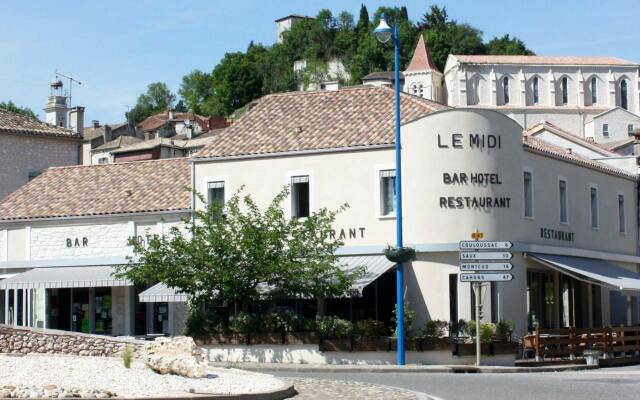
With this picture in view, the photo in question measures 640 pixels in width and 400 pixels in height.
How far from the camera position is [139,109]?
640 feet

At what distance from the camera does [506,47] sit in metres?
186

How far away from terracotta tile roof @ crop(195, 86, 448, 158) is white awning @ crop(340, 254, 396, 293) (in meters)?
3.81

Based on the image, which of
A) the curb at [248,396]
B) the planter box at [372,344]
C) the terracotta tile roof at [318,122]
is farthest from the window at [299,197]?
the curb at [248,396]

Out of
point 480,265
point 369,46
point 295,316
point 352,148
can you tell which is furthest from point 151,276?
point 369,46

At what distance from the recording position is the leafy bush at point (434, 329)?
113ft

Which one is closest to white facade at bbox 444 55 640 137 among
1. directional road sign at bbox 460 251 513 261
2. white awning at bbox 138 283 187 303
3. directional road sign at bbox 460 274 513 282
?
white awning at bbox 138 283 187 303

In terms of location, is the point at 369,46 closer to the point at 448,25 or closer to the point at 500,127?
the point at 448,25

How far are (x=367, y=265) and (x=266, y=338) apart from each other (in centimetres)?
417

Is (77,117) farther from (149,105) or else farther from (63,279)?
(149,105)

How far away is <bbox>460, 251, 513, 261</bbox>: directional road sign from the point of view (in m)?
32.2

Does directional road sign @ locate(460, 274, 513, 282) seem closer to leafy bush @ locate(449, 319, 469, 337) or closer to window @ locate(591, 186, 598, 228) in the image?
leafy bush @ locate(449, 319, 469, 337)

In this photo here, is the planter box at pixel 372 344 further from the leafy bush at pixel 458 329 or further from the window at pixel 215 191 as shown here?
the window at pixel 215 191

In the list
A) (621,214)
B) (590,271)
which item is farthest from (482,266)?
(621,214)

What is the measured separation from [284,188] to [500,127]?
7.24 metres
